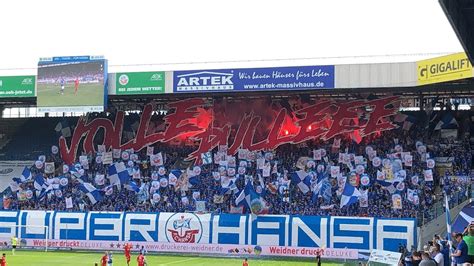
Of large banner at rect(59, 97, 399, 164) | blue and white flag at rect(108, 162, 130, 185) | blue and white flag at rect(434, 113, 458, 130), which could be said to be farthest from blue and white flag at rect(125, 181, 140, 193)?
blue and white flag at rect(434, 113, 458, 130)

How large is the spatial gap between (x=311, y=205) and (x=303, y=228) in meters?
2.42

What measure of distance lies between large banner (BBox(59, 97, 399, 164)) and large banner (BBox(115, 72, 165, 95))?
17.2 ft

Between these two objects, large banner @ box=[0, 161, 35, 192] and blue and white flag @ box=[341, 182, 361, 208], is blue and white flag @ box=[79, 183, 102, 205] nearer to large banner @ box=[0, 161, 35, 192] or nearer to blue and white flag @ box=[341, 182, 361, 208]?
large banner @ box=[0, 161, 35, 192]

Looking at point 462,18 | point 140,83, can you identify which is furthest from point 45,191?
point 462,18

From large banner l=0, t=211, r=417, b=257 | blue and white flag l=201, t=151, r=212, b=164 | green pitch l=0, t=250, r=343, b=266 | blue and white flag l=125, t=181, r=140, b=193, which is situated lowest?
green pitch l=0, t=250, r=343, b=266

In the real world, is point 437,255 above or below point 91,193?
below

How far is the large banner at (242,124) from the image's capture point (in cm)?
5109

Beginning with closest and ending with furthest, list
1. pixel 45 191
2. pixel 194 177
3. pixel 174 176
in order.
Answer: pixel 194 177 < pixel 174 176 < pixel 45 191

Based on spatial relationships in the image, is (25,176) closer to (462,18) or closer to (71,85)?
(71,85)

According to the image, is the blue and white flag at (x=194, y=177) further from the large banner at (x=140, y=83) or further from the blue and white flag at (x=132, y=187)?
the large banner at (x=140, y=83)

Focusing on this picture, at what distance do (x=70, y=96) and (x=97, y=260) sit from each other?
13.3 meters

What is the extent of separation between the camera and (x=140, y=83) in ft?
166

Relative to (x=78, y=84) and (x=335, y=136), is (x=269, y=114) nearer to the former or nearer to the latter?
(x=335, y=136)

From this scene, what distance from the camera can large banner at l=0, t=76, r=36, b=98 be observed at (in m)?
52.8
